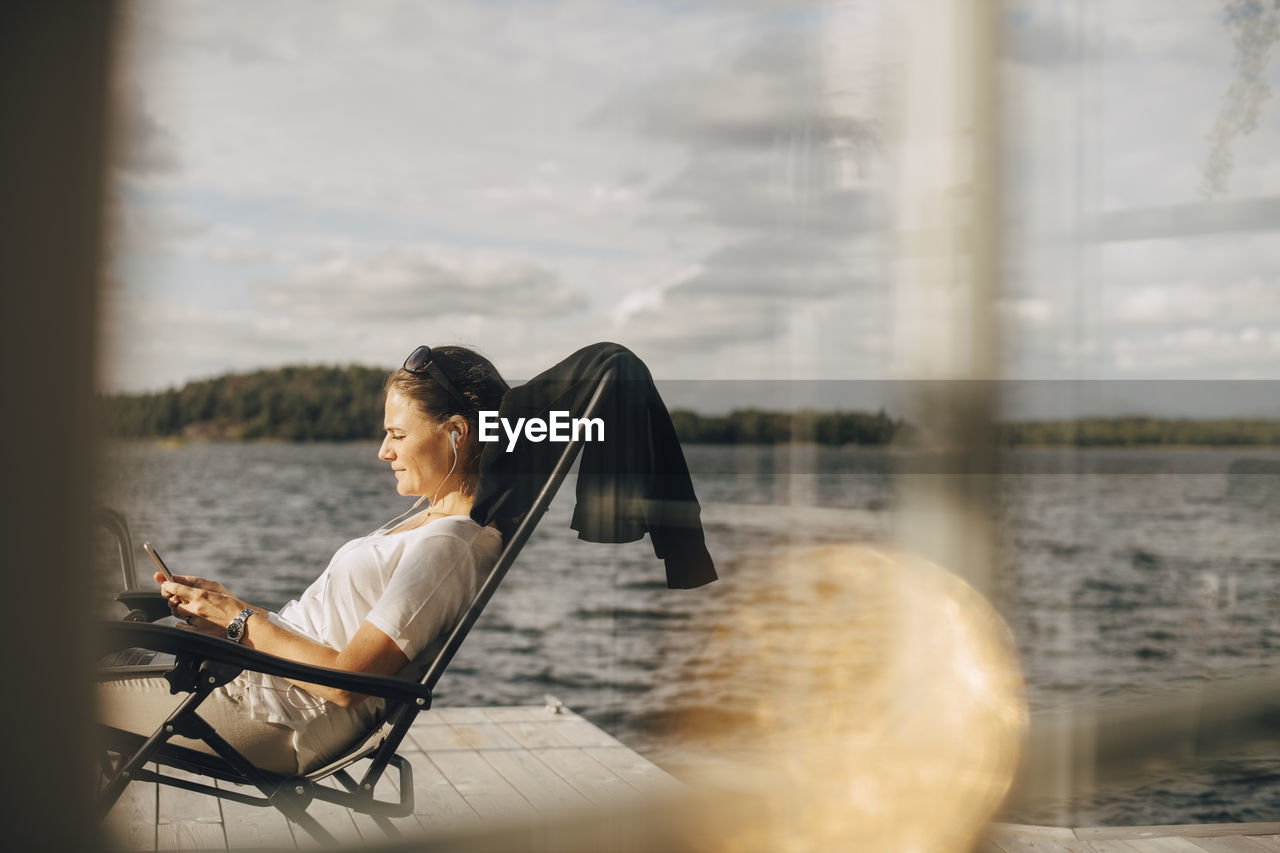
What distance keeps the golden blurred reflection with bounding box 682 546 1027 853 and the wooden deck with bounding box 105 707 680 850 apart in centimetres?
28

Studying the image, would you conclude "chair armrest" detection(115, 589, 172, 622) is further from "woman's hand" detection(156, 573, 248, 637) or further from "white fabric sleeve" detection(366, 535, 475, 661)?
"white fabric sleeve" detection(366, 535, 475, 661)

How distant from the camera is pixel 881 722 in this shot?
7.84 feet

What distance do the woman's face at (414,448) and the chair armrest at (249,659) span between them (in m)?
0.33

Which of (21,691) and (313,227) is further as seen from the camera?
(313,227)

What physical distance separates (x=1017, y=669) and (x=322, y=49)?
2.06 metres

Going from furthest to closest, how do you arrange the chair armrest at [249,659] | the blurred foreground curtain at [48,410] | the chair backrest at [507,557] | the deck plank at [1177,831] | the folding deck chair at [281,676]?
the deck plank at [1177,831] → the chair backrest at [507,557] → the folding deck chair at [281,676] → the chair armrest at [249,659] → the blurred foreground curtain at [48,410]

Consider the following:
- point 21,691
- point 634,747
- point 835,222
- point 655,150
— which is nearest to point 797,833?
point 634,747

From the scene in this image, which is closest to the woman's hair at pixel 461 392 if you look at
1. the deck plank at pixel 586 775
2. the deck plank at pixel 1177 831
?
the deck plank at pixel 586 775

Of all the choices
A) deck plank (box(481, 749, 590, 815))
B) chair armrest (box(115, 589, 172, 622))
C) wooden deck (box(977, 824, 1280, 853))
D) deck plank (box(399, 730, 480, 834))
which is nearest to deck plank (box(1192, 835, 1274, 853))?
wooden deck (box(977, 824, 1280, 853))

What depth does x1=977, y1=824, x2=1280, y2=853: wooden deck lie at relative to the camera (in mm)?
1972

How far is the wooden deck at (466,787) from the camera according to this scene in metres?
1.96

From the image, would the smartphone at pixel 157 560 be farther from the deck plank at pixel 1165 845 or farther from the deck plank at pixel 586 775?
the deck plank at pixel 1165 845

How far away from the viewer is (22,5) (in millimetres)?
929

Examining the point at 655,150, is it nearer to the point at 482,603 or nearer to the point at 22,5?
the point at 482,603
